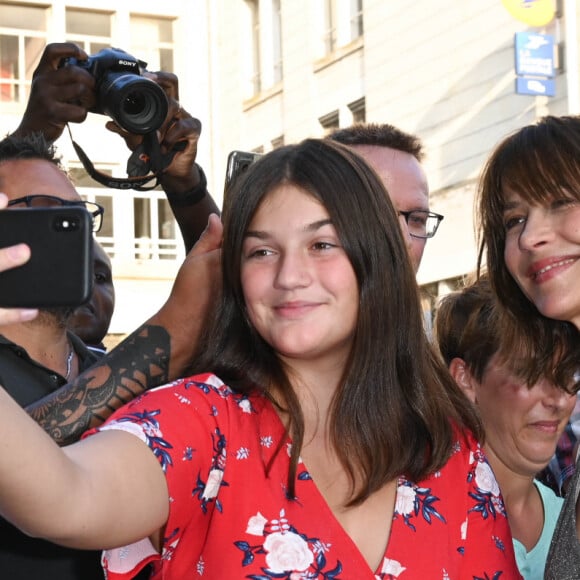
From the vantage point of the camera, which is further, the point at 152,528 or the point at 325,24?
the point at 325,24

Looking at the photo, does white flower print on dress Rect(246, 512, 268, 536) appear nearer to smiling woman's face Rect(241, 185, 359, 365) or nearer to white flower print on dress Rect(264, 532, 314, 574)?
white flower print on dress Rect(264, 532, 314, 574)

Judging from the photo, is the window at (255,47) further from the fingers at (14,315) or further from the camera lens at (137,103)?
the fingers at (14,315)

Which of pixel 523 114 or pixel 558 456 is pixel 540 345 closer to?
pixel 558 456

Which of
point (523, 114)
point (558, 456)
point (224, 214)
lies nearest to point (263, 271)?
point (224, 214)

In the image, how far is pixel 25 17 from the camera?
67.7 ft

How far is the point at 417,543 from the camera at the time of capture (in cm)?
207

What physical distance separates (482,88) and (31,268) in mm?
13606

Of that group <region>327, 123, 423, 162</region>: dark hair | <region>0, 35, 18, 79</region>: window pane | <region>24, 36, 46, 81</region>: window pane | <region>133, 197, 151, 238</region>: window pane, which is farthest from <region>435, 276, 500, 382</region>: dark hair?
<region>24, 36, 46, 81</region>: window pane

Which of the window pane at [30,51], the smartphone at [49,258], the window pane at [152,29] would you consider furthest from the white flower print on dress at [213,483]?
the window pane at [152,29]

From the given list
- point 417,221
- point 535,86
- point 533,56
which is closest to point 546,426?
point 417,221

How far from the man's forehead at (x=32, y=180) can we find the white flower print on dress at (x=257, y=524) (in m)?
1.02

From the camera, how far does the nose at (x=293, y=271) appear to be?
210cm

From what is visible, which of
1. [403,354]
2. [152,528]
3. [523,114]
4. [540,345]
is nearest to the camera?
[152,528]

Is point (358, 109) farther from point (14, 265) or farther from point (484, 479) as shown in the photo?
point (14, 265)
